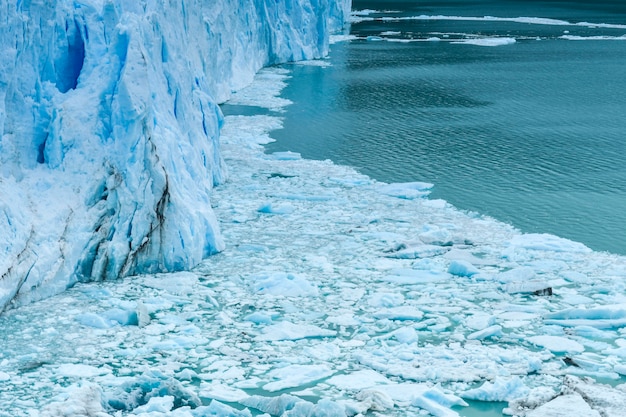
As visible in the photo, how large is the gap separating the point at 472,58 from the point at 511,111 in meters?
9.51

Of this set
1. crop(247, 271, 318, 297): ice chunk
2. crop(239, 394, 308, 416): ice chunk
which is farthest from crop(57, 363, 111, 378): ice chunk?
crop(247, 271, 318, 297): ice chunk

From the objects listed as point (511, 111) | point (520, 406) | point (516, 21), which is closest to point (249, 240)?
point (520, 406)

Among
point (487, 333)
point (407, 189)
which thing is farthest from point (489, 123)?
point (487, 333)

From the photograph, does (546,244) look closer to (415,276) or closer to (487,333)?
(415,276)

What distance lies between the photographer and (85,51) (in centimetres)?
833

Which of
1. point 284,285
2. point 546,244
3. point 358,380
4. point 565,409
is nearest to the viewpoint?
point 565,409

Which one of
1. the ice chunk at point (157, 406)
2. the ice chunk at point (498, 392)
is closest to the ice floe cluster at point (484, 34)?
the ice chunk at point (498, 392)

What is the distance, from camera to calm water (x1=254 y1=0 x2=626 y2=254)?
11.0 metres

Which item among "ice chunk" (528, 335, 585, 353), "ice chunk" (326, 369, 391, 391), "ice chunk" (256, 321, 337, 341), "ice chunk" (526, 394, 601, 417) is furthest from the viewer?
"ice chunk" (256, 321, 337, 341)

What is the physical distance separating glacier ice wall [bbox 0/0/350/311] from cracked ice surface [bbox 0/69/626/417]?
283 millimetres

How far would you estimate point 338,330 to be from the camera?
263 inches

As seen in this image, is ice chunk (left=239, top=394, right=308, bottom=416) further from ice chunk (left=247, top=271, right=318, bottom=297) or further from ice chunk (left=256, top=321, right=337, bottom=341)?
ice chunk (left=247, top=271, right=318, bottom=297)

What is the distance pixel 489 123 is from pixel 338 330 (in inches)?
415

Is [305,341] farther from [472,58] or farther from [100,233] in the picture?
[472,58]
